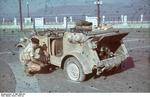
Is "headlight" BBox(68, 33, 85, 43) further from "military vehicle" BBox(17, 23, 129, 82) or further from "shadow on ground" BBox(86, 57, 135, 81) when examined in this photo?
"shadow on ground" BBox(86, 57, 135, 81)

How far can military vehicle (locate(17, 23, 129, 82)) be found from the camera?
253cm

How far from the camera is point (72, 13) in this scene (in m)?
2.63

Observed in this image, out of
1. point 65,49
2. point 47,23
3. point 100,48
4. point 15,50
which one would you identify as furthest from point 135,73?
point 15,50

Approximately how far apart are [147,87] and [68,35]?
0.70 m

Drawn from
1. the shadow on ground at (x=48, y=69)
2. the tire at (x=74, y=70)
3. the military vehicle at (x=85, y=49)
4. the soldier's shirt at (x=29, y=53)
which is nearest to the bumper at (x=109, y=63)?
the military vehicle at (x=85, y=49)

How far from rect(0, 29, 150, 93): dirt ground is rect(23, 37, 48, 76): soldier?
5cm

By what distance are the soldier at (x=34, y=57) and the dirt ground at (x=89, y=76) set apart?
45 mm

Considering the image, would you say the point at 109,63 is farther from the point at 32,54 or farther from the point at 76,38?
the point at 32,54

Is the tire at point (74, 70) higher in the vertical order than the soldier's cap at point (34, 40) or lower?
lower

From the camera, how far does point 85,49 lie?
8.32 ft

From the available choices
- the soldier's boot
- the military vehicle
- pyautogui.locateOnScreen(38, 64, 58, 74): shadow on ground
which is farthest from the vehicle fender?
the soldier's boot

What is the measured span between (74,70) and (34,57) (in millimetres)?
333

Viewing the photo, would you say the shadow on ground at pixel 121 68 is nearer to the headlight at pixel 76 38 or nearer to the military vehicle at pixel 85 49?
the military vehicle at pixel 85 49

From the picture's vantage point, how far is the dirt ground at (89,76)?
2551 millimetres
